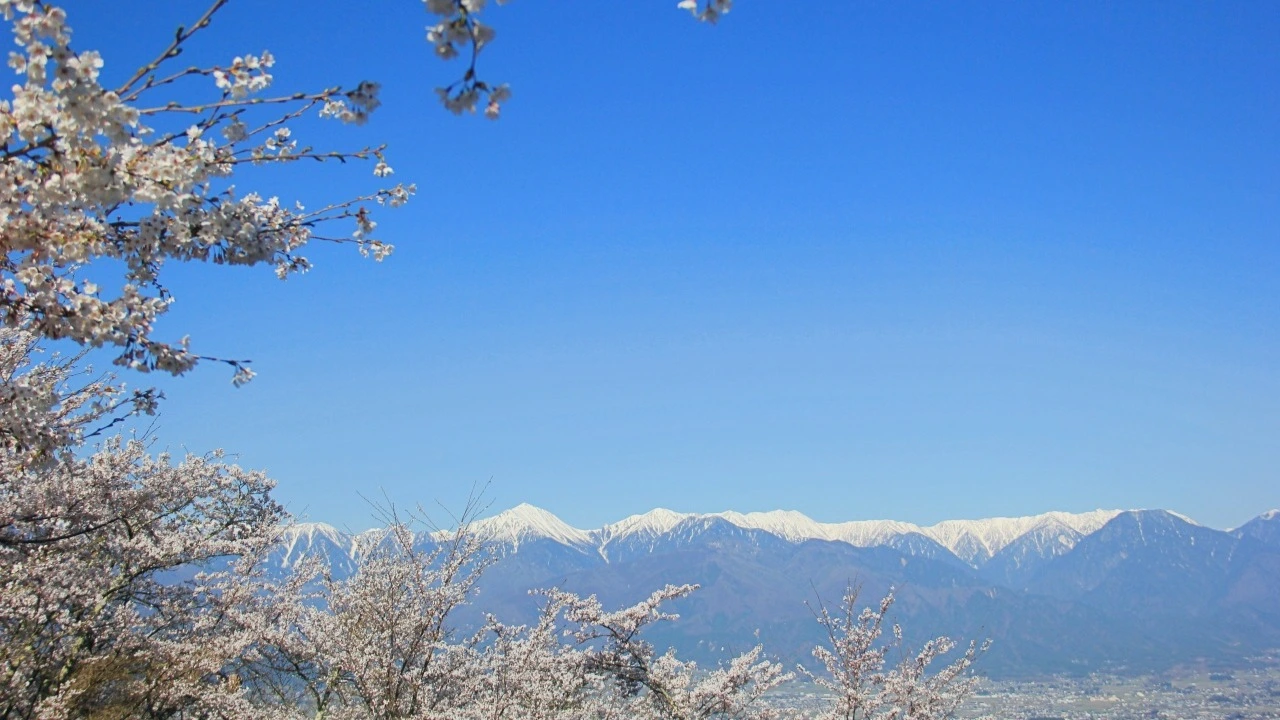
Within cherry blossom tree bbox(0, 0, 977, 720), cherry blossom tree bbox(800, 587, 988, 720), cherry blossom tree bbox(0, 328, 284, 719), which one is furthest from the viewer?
cherry blossom tree bbox(800, 587, 988, 720)

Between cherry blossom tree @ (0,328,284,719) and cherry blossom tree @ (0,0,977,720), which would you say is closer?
cherry blossom tree @ (0,0,977,720)

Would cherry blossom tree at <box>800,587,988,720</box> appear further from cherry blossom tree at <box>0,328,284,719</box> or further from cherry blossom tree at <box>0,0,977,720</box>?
cherry blossom tree at <box>0,328,284,719</box>

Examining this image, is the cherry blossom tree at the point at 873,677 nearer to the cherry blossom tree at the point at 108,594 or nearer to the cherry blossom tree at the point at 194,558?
the cherry blossom tree at the point at 194,558

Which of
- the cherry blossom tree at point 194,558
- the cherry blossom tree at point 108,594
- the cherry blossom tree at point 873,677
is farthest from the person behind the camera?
the cherry blossom tree at point 873,677

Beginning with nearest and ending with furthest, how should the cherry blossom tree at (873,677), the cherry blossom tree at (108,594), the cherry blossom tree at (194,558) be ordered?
the cherry blossom tree at (194,558) → the cherry blossom tree at (108,594) → the cherry blossom tree at (873,677)

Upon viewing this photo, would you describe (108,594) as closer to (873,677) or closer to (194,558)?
(194,558)

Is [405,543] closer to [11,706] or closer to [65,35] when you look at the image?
[11,706]

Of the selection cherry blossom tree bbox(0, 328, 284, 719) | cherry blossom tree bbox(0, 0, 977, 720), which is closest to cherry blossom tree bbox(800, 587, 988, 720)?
cherry blossom tree bbox(0, 0, 977, 720)

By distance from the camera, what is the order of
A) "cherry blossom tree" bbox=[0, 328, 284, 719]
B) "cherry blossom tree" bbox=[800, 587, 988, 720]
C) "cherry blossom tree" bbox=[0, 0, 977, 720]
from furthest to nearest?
"cherry blossom tree" bbox=[800, 587, 988, 720] < "cherry blossom tree" bbox=[0, 328, 284, 719] < "cherry blossom tree" bbox=[0, 0, 977, 720]

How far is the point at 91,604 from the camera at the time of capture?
13.1m

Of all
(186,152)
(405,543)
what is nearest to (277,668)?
(405,543)

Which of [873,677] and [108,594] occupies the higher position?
[108,594]

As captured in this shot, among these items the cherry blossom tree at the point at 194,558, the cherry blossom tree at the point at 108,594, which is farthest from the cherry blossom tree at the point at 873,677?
the cherry blossom tree at the point at 108,594

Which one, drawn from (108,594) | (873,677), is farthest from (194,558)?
(873,677)
